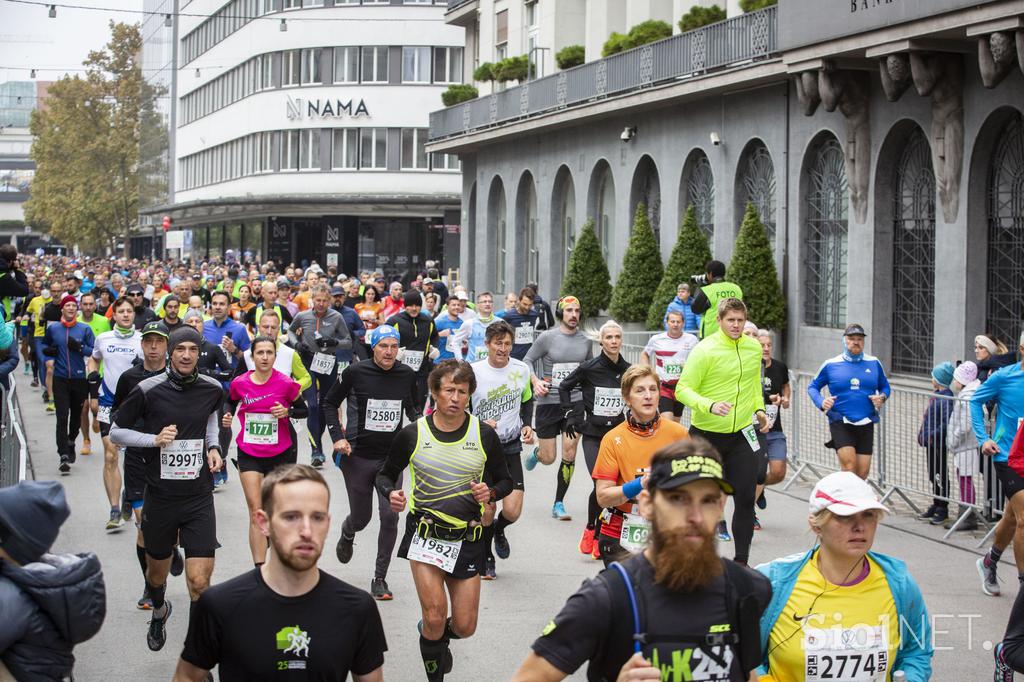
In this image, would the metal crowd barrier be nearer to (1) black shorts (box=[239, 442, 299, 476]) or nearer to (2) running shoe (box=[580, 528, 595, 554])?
(1) black shorts (box=[239, 442, 299, 476])

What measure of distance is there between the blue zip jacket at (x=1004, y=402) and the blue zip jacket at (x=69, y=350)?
33.4ft

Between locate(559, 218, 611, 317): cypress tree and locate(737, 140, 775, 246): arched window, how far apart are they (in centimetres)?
596

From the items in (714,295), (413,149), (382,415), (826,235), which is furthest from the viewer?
(413,149)

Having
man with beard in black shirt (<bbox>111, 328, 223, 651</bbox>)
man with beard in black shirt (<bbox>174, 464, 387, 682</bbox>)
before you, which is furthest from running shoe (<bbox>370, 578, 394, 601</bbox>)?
man with beard in black shirt (<bbox>174, 464, 387, 682</bbox>)

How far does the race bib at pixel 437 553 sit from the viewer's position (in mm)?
7703

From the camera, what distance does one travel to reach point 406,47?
60.8 meters

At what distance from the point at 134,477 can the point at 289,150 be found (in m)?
53.9

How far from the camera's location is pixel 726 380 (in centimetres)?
1018

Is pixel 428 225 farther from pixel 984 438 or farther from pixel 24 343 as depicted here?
pixel 984 438

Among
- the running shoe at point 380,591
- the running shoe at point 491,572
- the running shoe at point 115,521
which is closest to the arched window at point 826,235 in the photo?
the running shoe at point 491,572

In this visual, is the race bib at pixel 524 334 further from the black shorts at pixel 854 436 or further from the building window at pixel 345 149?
the building window at pixel 345 149

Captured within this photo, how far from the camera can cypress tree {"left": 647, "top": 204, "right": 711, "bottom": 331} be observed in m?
28.3

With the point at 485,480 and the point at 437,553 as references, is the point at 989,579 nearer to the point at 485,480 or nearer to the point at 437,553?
the point at 485,480

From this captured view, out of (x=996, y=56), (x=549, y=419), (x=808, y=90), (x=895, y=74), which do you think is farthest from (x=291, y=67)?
(x=549, y=419)
